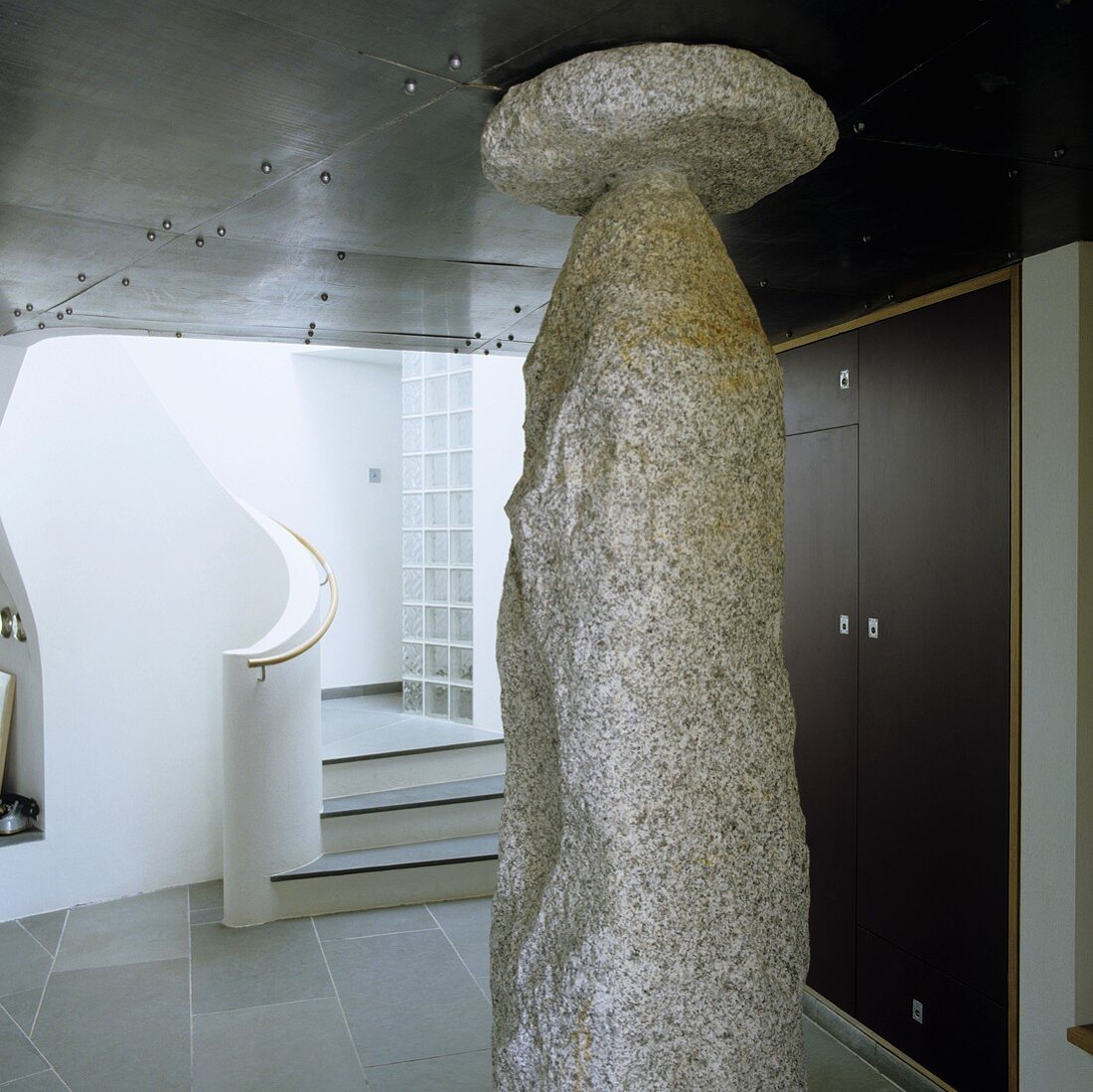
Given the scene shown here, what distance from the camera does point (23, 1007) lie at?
366cm

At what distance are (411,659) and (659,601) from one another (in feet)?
17.2

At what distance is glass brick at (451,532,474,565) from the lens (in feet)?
20.6

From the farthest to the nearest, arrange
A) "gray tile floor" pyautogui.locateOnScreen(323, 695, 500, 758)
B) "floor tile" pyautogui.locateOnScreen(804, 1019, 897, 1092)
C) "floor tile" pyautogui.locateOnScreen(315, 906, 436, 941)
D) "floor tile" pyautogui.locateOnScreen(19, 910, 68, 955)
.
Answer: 1. "gray tile floor" pyautogui.locateOnScreen(323, 695, 500, 758)
2. "floor tile" pyautogui.locateOnScreen(315, 906, 436, 941)
3. "floor tile" pyautogui.locateOnScreen(19, 910, 68, 955)
4. "floor tile" pyautogui.locateOnScreen(804, 1019, 897, 1092)

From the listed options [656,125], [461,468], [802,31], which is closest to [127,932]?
[461,468]

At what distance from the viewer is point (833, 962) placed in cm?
349

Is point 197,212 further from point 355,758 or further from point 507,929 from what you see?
point 355,758

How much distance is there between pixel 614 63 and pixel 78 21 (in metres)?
0.73

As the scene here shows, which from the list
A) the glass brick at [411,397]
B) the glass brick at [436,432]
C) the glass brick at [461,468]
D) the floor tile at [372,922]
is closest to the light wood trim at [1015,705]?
the floor tile at [372,922]

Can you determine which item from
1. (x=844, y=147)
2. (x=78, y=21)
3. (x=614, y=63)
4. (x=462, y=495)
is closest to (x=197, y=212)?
(x=78, y=21)

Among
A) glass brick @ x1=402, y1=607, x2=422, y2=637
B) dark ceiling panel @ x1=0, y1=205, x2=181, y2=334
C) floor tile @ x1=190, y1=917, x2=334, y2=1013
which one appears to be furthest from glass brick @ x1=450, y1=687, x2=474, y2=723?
dark ceiling panel @ x1=0, y1=205, x2=181, y2=334

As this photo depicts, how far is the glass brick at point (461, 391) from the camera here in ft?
20.9

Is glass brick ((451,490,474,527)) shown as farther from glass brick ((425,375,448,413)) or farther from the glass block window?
glass brick ((425,375,448,413))

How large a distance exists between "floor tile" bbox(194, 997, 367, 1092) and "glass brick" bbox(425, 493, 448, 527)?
10.7 feet

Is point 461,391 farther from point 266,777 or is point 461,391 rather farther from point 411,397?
point 266,777
